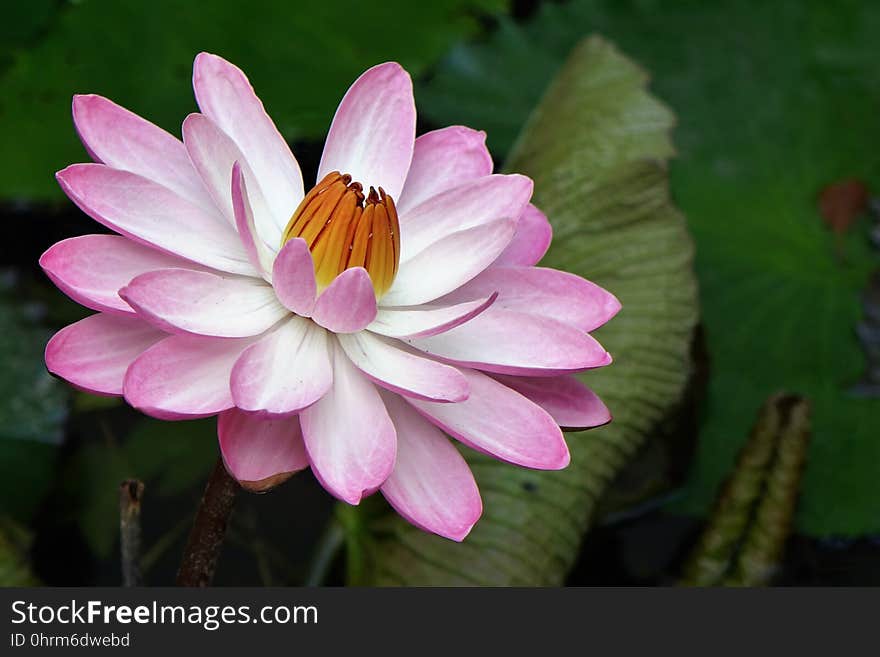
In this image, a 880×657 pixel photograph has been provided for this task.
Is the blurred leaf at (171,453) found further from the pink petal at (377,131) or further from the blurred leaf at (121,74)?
the pink petal at (377,131)

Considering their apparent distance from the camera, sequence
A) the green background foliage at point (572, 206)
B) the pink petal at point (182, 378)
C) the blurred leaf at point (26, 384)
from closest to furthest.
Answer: the pink petal at point (182, 378), the green background foliage at point (572, 206), the blurred leaf at point (26, 384)

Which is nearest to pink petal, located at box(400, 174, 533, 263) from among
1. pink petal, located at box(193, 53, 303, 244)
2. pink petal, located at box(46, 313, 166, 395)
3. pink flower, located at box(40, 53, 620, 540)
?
pink flower, located at box(40, 53, 620, 540)

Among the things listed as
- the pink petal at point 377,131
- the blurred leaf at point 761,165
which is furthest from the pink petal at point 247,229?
the blurred leaf at point 761,165

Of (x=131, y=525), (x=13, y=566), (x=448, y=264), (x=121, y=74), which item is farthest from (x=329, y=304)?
(x=121, y=74)

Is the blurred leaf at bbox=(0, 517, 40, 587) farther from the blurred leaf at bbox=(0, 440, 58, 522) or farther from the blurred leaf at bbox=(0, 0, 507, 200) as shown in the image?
the blurred leaf at bbox=(0, 0, 507, 200)

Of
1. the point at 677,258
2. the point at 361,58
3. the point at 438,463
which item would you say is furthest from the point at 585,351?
the point at 361,58

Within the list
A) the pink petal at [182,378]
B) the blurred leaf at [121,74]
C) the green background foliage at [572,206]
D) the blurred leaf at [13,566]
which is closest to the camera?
the pink petal at [182,378]
